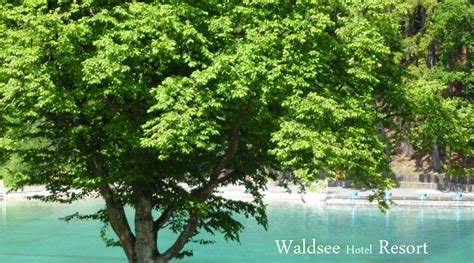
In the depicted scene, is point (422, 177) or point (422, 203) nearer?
point (422, 203)

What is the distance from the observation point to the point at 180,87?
11.3m

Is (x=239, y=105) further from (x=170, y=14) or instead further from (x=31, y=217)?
(x=31, y=217)

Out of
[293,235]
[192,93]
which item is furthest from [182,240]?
[293,235]

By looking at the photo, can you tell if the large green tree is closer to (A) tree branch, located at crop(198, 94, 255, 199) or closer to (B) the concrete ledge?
(A) tree branch, located at crop(198, 94, 255, 199)

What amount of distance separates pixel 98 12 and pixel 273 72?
413 cm

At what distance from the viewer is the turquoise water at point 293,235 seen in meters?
28.1

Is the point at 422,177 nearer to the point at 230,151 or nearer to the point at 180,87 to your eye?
the point at 230,151

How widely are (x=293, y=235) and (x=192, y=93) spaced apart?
73.6ft

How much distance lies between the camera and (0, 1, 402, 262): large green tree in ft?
36.8

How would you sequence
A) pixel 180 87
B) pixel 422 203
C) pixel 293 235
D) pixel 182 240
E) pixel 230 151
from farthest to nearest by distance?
pixel 422 203 → pixel 293 235 → pixel 182 240 → pixel 230 151 → pixel 180 87

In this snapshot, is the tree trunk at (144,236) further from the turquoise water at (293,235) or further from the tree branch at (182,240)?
the turquoise water at (293,235)

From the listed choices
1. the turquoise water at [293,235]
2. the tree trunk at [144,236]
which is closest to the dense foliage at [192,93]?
the tree trunk at [144,236]

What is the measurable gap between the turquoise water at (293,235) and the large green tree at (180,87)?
48.4 ft

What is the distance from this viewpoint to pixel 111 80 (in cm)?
1123
